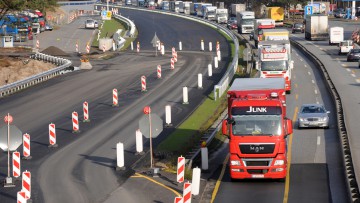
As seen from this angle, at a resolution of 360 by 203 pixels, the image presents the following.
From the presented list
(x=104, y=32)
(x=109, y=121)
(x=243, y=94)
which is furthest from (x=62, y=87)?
(x=104, y=32)

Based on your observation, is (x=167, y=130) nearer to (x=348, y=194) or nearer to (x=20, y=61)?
(x=348, y=194)

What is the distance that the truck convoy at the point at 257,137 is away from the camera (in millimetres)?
27422

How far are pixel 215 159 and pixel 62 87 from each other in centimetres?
2569

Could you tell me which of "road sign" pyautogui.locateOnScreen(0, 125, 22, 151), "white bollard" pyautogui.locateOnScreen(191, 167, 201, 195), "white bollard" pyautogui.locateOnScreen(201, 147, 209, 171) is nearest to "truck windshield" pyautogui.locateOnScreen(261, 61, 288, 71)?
"white bollard" pyautogui.locateOnScreen(201, 147, 209, 171)

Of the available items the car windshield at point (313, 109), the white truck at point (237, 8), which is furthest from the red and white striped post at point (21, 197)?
the white truck at point (237, 8)

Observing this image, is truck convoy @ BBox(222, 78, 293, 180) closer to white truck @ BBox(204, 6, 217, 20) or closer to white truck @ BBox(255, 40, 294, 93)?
white truck @ BBox(255, 40, 294, 93)

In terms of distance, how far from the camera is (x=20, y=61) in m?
72.4

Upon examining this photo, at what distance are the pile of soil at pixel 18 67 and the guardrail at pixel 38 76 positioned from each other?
3.36ft

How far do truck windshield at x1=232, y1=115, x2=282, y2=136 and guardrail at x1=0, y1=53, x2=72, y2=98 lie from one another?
2741 centimetres

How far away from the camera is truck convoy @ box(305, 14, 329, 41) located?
10154 cm

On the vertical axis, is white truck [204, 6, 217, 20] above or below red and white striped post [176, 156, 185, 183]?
above

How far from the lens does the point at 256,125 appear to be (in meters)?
27.8

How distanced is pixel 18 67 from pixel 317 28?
45452 millimetres

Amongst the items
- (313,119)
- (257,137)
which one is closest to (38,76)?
(313,119)
